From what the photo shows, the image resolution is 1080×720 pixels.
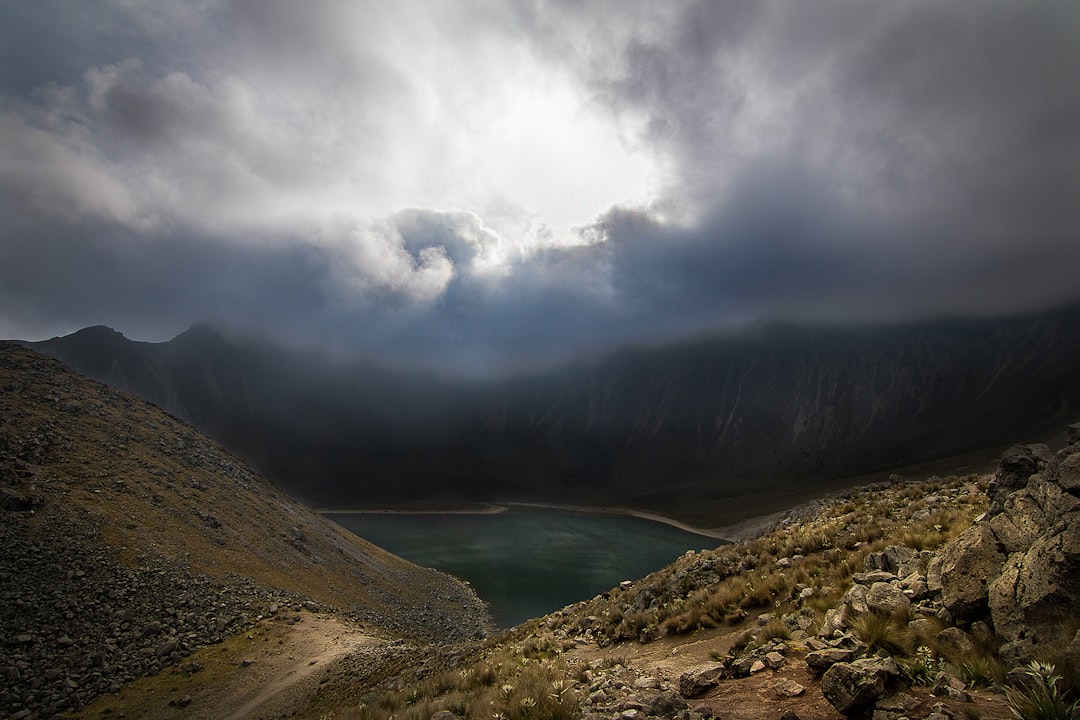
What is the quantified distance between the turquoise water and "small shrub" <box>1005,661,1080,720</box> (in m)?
59.3

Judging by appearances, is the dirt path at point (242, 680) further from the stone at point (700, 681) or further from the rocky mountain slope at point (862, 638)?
the stone at point (700, 681)

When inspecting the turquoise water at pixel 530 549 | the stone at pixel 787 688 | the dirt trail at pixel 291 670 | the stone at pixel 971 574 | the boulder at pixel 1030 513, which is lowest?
the turquoise water at pixel 530 549

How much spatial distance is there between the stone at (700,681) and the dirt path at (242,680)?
20718mm

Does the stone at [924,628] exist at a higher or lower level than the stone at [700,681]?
higher

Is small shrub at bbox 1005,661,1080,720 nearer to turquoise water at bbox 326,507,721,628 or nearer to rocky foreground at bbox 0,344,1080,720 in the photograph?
rocky foreground at bbox 0,344,1080,720

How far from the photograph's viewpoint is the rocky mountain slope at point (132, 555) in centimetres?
2445

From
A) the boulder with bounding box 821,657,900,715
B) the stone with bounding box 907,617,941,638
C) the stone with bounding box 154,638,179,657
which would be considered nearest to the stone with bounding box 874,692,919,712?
the boulder with bounding box 821,657,900,715

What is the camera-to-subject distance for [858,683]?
632cm

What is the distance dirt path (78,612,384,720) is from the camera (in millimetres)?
21875

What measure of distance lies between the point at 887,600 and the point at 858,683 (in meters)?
3.30

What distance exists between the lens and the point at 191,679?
78.8 feet

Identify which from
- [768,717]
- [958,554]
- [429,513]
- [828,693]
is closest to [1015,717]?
[828,693]

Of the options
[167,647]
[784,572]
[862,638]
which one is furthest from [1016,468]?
[167,647]

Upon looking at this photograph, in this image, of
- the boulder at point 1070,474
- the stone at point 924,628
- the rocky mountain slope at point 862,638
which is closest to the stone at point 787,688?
the rocky mountain slope at point 862,638
